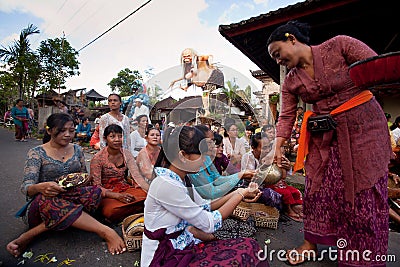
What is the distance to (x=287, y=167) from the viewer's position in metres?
2.34

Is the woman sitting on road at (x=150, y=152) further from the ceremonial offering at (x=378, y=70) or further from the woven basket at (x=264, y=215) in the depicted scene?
the ceremonial offering at (x=378, y=70)

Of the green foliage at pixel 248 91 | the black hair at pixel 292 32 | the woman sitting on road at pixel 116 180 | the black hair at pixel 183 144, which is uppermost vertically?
the black hair at pixel 292 32

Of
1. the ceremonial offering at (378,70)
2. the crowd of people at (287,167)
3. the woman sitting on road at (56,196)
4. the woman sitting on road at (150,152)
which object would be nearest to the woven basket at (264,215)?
the crowd of people at (287,167)

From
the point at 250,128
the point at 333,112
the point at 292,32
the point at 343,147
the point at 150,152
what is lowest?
the point at 150,152

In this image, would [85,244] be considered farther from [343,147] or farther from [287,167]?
[343,147]

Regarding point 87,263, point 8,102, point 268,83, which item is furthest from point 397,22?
point 8,102

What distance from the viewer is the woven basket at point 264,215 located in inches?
107

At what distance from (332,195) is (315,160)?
28 cm

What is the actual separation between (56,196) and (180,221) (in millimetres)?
1272

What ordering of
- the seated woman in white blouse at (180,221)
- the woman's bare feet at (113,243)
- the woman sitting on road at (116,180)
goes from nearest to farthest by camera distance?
1. the seated woman in white blouse at (180,221)
2. the woman's bare feet at (113,243)
3. the woman sitting on road at (116,180)

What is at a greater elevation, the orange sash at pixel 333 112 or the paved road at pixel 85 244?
the orange sash at pixel 333 112

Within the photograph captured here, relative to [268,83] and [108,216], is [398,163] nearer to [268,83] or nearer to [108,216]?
[108,216]

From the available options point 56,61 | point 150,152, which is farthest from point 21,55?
point 150,152

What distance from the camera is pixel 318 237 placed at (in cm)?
198
